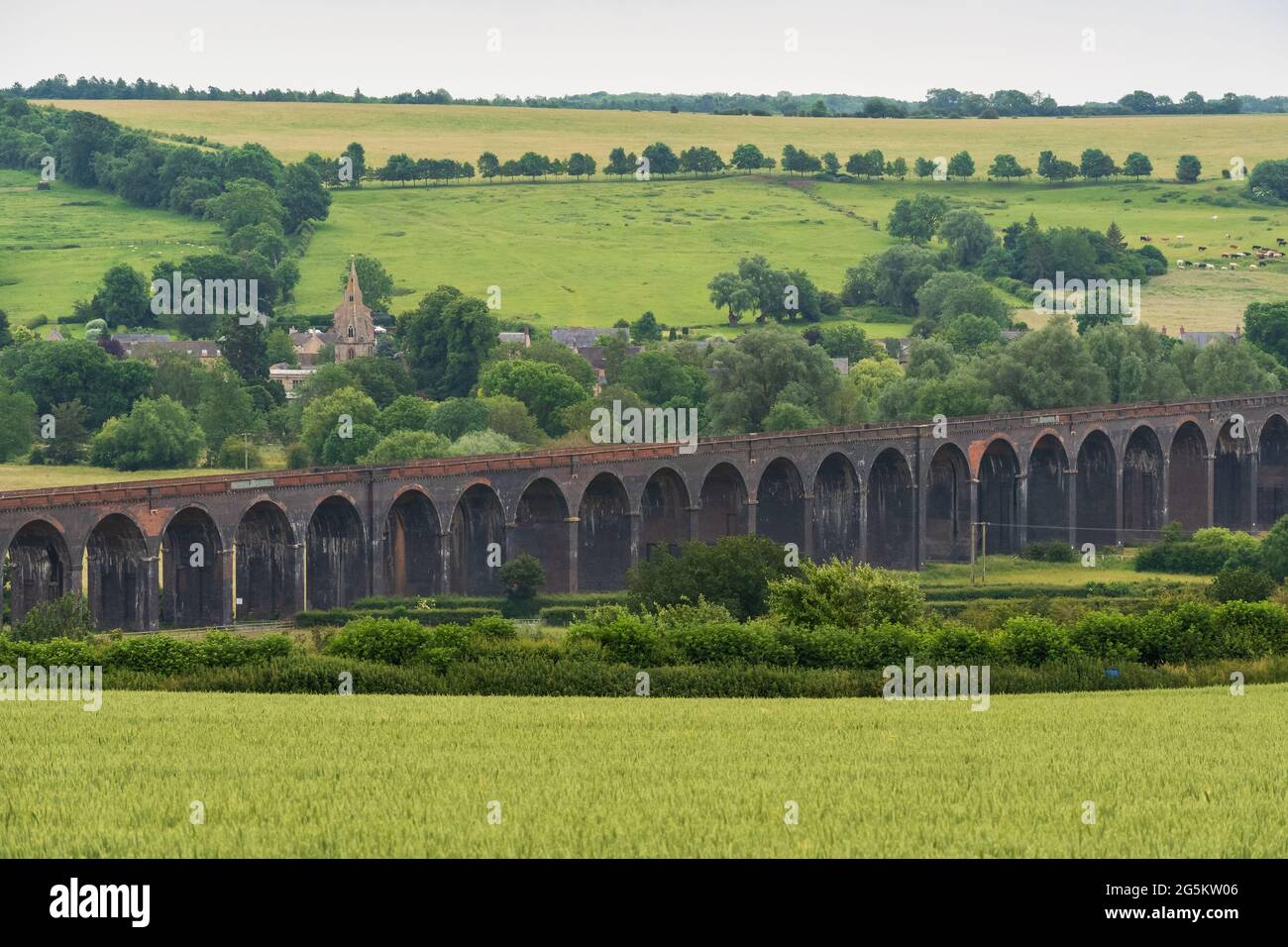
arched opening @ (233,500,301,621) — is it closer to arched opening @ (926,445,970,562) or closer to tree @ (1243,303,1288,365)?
arched opening @ (926,445,970,562)

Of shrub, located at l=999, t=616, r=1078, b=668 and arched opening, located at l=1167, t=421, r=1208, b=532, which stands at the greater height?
shrub, located at l=999, t=616, r=1078, b=668

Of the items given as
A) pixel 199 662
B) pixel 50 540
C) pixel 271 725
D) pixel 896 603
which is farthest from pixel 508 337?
pixel 271 725

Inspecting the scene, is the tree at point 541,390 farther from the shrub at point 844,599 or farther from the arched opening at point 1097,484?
the shrub at point 844,599

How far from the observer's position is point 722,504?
11219 cm

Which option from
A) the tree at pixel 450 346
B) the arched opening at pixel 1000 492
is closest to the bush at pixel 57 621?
the arched opening at pixel 1000 492

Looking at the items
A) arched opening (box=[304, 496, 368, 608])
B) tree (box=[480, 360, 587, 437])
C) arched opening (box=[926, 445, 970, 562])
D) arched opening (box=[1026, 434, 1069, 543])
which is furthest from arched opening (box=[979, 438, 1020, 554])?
arched opening (box=[304, 496, 368, 608])

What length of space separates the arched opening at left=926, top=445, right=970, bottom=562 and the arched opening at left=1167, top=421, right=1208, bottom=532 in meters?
19.8

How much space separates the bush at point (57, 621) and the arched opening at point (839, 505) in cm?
4696

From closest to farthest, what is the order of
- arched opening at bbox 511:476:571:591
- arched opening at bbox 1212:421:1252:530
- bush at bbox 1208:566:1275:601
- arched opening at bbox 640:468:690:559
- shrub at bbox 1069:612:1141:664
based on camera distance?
1. shrub at bbox 1069:612:1141:664
2. bush at bbox 1208:566:1275:601
3. arched opening at bbox 511:476:571:591
4. arched opening at bbox 640:468:690:559
5. arched opening at bbox 1212:421:1252:530

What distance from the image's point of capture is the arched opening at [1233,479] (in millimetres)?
142250

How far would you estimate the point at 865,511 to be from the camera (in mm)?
118500

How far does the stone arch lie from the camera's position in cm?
13600

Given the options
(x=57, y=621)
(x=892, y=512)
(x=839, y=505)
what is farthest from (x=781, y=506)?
(x=57, y=621)
